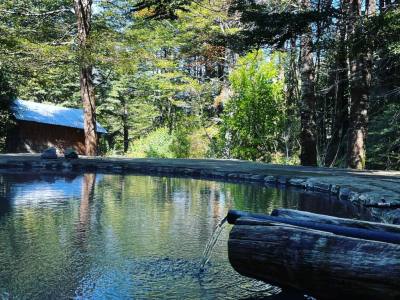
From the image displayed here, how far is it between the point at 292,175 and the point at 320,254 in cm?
597

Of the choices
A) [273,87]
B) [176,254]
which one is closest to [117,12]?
[273,87]

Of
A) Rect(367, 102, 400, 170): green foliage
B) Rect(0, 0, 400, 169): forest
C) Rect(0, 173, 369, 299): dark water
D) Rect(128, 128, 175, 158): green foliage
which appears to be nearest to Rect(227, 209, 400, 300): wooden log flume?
Rect(0, 173, 369, 299): dark water

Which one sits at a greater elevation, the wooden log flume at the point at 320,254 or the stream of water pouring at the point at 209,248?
the wooden log flume at the point at 320,254

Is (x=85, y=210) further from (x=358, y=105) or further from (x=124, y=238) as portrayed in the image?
(x=358, y=105)

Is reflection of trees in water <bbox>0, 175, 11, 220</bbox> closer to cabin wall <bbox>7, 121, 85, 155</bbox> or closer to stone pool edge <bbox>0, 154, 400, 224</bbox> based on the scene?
stone pool edge <bbox>0, 154, 400, 224</bbox>

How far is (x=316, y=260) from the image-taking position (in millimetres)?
2404

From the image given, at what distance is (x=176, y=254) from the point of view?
3.71m

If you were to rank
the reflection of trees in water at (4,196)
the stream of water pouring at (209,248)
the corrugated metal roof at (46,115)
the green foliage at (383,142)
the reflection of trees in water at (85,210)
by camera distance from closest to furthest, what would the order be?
the stream of water pouring at (209,248) < the reflection of trees in water at (85,210) < the reflection of trees in water at (4,196) < the green foliage at (383,142) < the corrugated metal roof at (46,115)

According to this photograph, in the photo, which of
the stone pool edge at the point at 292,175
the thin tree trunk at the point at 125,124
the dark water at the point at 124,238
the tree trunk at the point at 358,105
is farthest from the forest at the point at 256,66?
the thin tree trunk at the point at 125,124

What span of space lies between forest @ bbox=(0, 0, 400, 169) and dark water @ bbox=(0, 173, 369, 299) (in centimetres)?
227

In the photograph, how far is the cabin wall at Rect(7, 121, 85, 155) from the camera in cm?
2180

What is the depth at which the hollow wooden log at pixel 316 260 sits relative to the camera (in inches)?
87.4

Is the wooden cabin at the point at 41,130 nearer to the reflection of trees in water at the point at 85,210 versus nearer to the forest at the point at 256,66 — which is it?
the forest at the point at 256,66

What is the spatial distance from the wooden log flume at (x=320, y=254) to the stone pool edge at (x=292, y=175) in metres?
1.73
